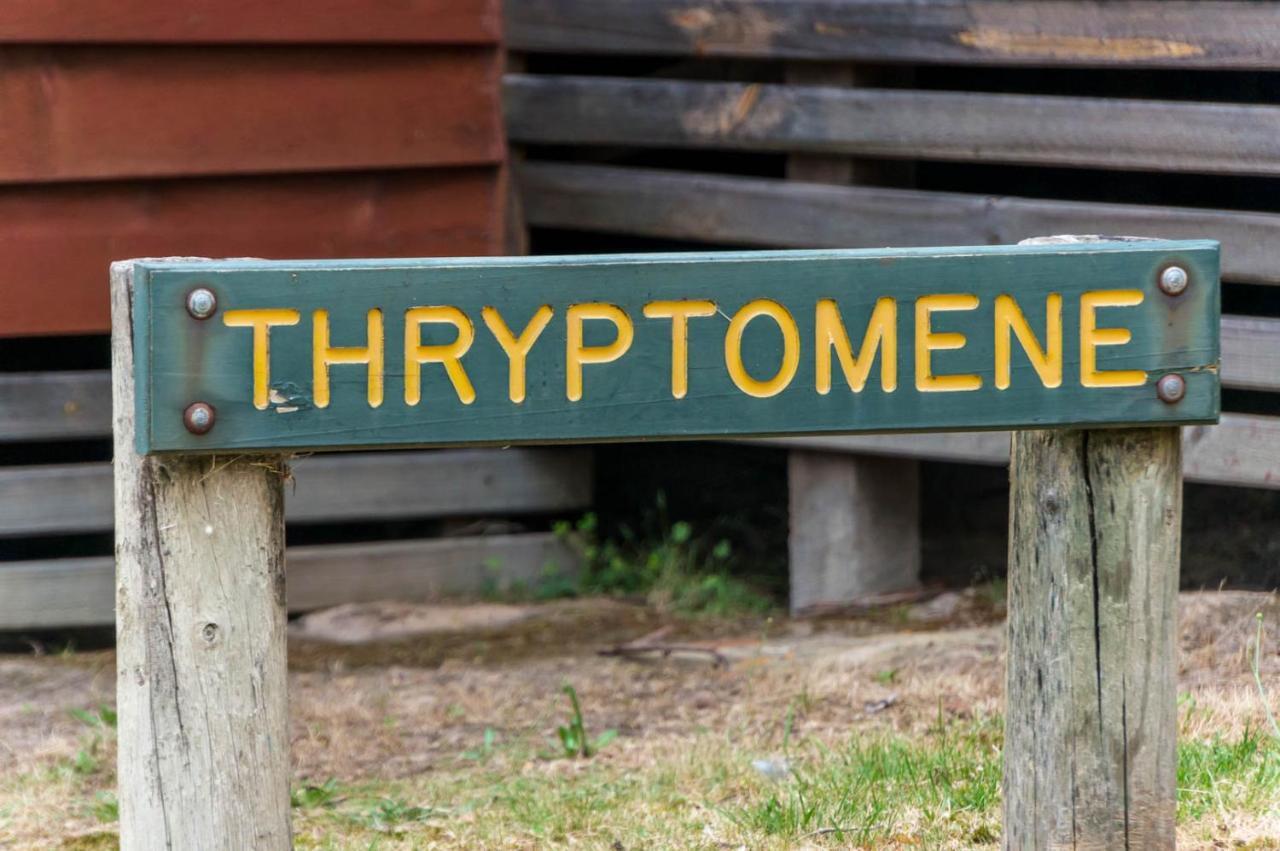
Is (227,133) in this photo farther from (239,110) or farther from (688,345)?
(688,345)

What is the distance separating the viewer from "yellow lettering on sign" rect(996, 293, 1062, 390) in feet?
6.56

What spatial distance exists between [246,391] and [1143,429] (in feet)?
3.92

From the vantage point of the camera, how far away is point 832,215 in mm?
4816

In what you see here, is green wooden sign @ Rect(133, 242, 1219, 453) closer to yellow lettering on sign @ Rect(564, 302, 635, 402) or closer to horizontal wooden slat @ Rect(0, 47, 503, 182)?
yellow lettering on sign @ Rect(564, 302, 635, 402)

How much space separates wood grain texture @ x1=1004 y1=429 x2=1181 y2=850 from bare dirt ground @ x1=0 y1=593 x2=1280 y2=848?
95 centimetres

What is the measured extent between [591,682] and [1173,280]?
2599mm

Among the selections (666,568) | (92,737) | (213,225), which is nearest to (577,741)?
(92,737)

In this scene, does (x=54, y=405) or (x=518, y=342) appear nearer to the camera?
(x=518, y=342)

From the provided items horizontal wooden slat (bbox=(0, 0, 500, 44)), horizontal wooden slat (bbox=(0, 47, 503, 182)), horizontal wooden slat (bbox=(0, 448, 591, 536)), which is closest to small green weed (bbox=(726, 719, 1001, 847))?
horizontal wooden slat (bbox=(0, 448, 591, 536))

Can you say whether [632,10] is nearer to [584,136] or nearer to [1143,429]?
[584,136]

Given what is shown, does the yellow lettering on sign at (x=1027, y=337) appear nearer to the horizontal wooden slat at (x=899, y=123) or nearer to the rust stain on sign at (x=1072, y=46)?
the horizontal wooden slat at (x=899, y=123)

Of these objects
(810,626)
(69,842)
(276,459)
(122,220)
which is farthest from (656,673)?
(276,459)

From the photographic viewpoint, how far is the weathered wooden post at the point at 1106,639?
2061 millimetres

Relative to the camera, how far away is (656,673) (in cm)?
432
